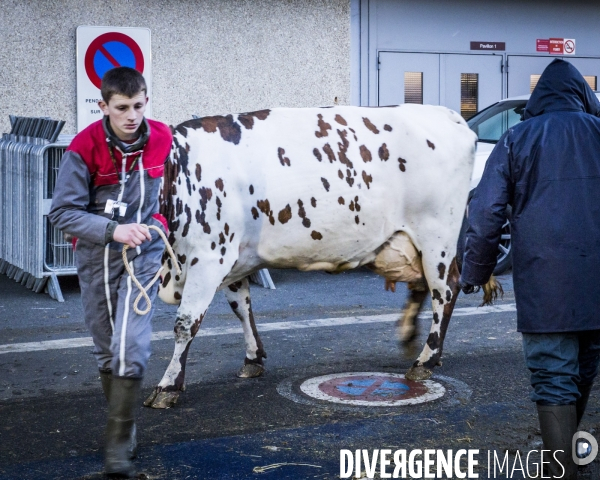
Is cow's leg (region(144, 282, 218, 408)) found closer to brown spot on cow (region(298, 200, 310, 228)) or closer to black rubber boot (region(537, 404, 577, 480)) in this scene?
brown spot on cow (region(298, 200, 310, 228))

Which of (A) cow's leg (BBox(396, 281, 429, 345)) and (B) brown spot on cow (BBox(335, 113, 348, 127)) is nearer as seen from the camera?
(B) brown spot on cow (BBox(335, 113, 348, 127))

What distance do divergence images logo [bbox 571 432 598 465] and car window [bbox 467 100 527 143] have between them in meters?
6.65

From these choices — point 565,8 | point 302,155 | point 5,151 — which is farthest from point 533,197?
point 565,8

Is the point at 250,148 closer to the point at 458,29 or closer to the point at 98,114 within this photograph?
the point at 98,114

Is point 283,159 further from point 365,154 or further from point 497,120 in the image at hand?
point 497,120

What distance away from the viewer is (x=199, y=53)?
13000 mm

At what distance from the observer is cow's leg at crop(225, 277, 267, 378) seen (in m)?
6.12

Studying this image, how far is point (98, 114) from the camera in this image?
12.5 meters

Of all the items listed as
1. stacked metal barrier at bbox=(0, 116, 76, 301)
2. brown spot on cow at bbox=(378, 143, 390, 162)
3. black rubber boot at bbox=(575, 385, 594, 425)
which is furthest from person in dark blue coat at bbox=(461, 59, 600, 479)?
stacked metal barrier at bbox=(0, 116, 76, 301)

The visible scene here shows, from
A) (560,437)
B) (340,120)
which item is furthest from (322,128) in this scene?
(560,437)

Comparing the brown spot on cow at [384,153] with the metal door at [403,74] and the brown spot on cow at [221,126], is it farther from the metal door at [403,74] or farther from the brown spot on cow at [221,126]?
the metal door at [403,74]

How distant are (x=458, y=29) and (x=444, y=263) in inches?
355

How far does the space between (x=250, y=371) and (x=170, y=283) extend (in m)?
0.85

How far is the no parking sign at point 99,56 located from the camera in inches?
483
